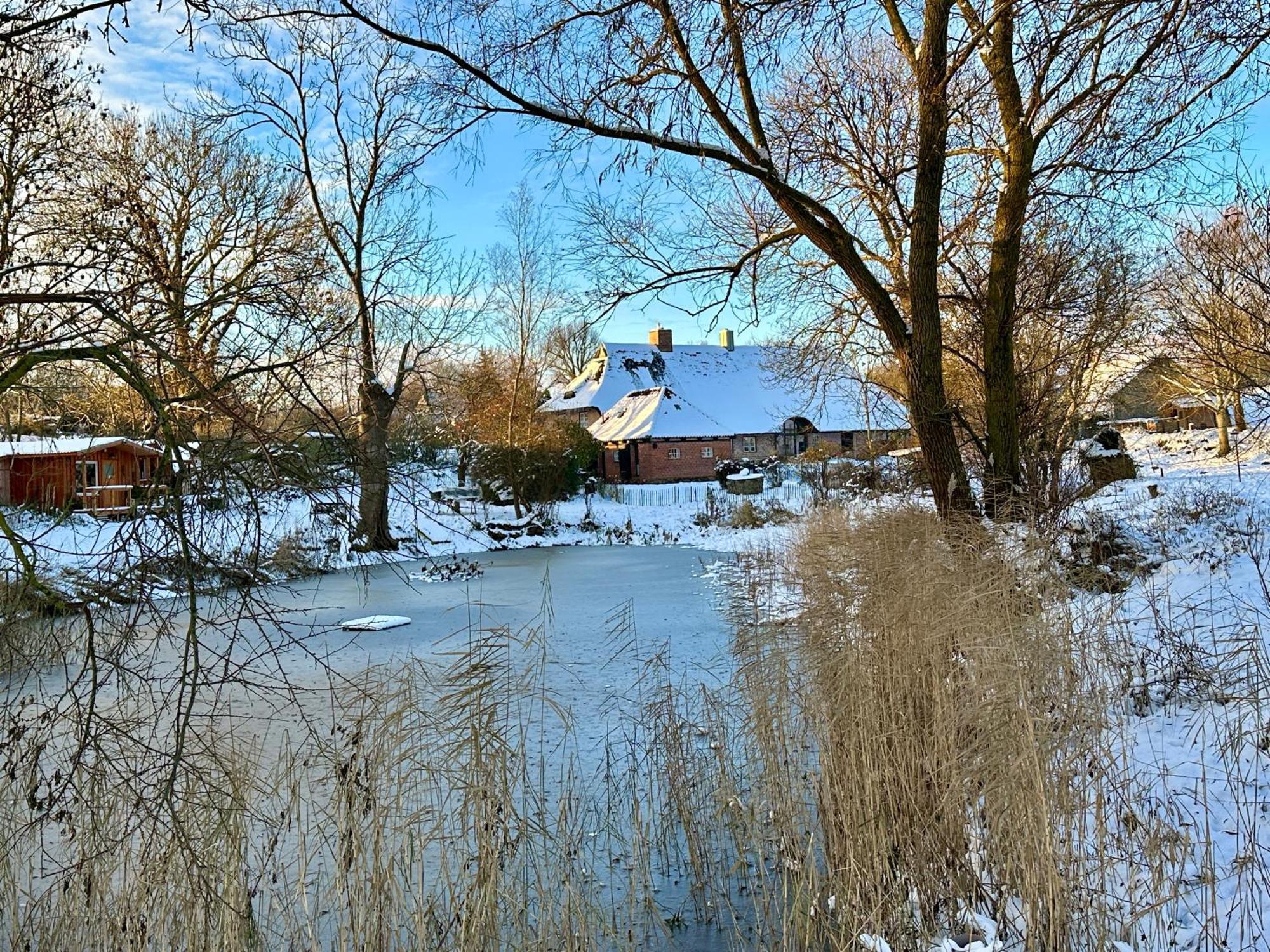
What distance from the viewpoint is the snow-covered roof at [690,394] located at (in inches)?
1385

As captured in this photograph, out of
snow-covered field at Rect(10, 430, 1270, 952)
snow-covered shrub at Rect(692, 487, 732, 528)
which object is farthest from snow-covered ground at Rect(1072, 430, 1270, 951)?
snow-covered shrub at Rect(692, 487, 732, 528)

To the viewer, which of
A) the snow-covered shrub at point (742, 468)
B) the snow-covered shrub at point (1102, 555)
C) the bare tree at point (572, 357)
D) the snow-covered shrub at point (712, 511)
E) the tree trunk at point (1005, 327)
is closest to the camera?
the snow-covered shrub at point (1102, 555)

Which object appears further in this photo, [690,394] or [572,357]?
[572,357]

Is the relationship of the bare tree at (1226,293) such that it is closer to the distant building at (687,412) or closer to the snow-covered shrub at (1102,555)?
the snow-covered shrub at (1102,555)

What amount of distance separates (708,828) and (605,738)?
1.46 m

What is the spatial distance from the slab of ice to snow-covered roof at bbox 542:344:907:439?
2210 cm

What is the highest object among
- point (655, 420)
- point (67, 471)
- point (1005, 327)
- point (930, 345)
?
point (655, 420)

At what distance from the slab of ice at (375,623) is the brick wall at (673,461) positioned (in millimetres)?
22151

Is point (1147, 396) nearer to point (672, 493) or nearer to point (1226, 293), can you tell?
point (672, 493)

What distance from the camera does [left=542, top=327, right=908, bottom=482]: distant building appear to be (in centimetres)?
3438

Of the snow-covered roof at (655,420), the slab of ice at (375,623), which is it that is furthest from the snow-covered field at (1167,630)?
the snow-covered roof at (655,420)

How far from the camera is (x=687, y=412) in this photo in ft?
117

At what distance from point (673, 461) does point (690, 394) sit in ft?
13.4

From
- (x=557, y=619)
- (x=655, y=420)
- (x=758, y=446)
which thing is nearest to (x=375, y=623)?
(x=557, y=619)
